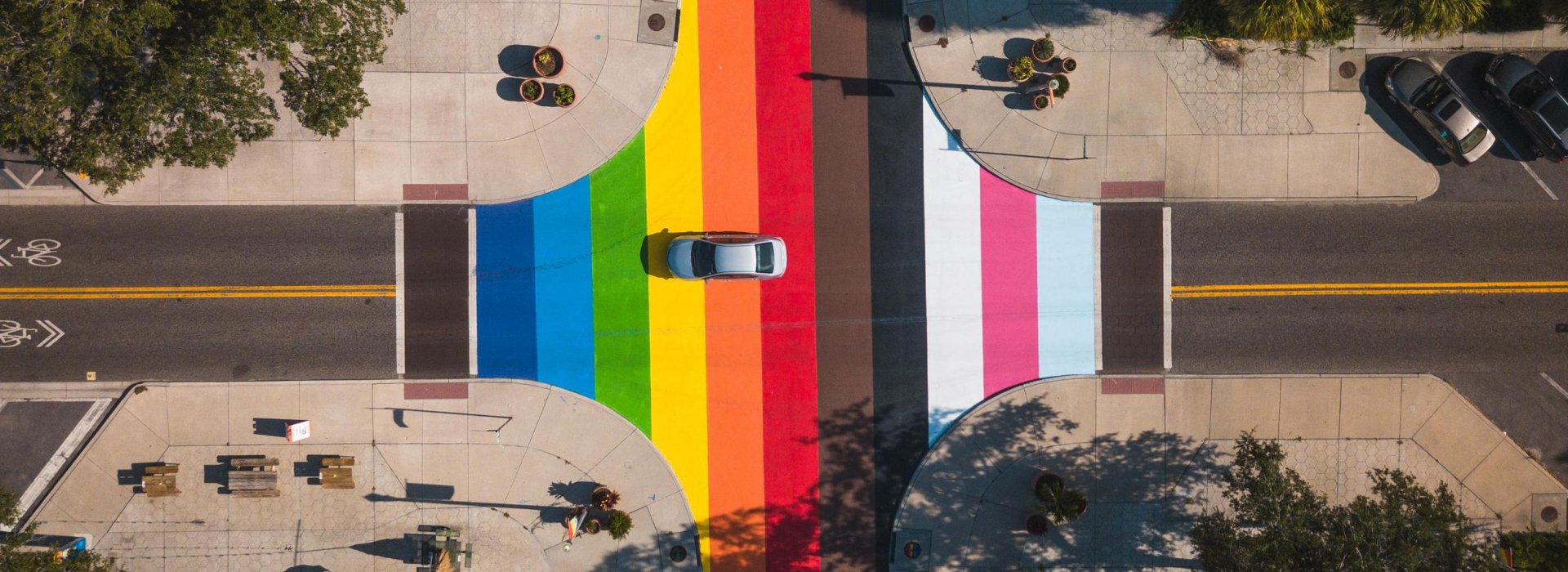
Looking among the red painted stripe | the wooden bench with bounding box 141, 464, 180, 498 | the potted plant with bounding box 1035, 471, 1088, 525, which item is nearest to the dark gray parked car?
the potted plant with bounding box 1035, 471, 1088, 525

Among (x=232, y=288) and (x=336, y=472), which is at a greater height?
(x=232, y=288)

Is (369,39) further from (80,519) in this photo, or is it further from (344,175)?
(80,519)

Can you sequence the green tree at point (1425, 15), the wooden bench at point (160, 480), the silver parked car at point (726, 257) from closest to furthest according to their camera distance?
the green tree at point (1425, 15), the silver parked car at point (726, 257), the wooden bench at point (160, 480)

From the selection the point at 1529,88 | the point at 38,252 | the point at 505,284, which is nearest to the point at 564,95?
the point at 505,284

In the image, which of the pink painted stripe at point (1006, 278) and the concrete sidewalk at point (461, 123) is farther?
the pink painted stripe at point (1006, 278)

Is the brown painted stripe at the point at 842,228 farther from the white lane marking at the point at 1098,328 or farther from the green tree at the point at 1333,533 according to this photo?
the green tree at the point at 1333,533

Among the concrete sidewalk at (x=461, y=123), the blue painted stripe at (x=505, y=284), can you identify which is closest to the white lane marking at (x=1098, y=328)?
the concrete sidewalk at (x=461, y=123)

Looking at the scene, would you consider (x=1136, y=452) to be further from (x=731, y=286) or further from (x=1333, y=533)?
(x=731, y=286)
